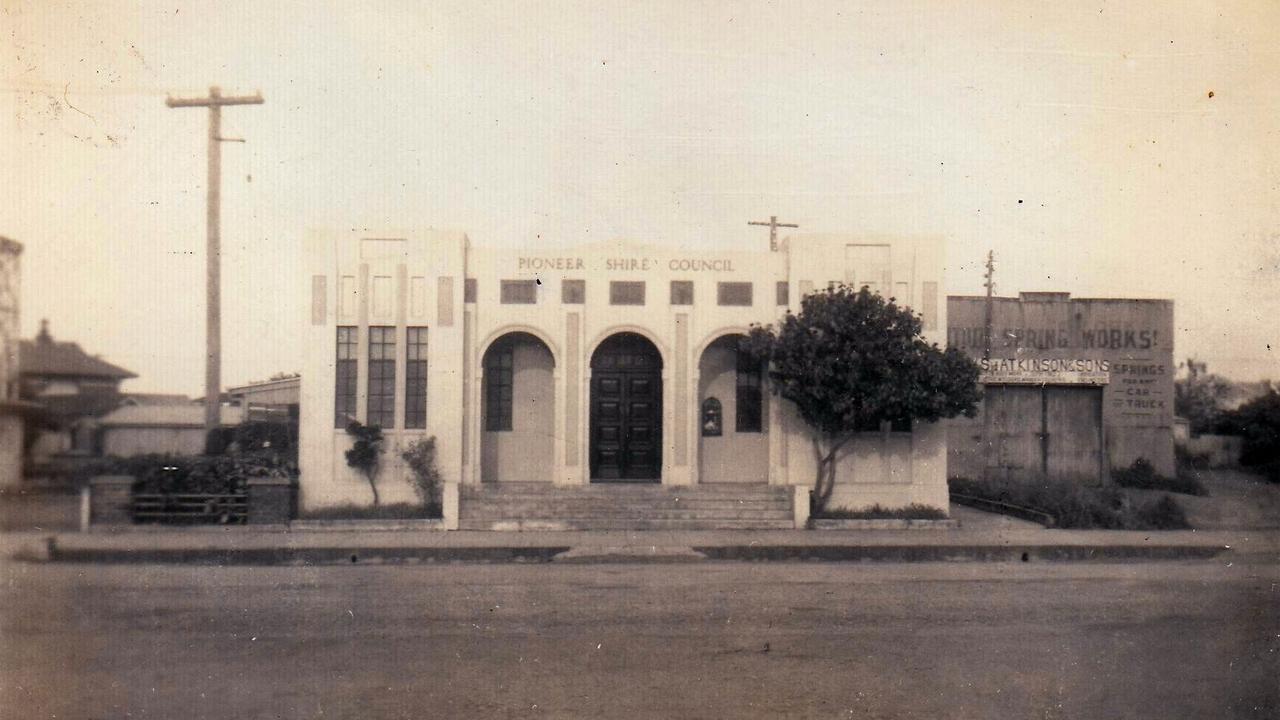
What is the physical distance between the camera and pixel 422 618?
8625 millimetres

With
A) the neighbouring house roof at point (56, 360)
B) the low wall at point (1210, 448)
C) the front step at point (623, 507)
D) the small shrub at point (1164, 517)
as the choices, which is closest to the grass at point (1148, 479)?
the low wall at point (1210, 448)

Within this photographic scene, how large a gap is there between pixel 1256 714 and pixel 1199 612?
318 centimetres

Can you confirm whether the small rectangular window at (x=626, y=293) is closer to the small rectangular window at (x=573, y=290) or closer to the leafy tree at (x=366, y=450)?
the small rectangular window at (x=573, y=290)

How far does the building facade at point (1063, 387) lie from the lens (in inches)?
1066

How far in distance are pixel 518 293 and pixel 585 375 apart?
216 centimetres

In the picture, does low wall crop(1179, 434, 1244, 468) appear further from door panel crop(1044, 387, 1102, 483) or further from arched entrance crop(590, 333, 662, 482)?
arched entrance crop(590, 333, 662, 482)

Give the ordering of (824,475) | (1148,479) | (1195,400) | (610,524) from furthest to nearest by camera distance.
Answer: (1195,400) < (1148,479) < (824,475) < (610,524)

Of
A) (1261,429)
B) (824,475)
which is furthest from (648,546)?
(1261,429)

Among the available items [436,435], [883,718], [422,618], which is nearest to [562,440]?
Result: [436,435]

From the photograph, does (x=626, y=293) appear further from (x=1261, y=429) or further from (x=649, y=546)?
(x=1261, y=429)

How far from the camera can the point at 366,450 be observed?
672 inches

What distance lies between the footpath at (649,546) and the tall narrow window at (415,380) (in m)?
2.81

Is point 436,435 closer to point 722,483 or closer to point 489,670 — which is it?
point 722,483

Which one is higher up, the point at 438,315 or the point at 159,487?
the point at 438,315
